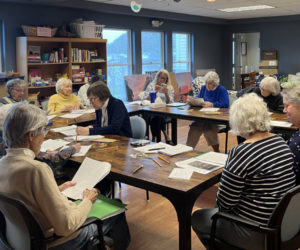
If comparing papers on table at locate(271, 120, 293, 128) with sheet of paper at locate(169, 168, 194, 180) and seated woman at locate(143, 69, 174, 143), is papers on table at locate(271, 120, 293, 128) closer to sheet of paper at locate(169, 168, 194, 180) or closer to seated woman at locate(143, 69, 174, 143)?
sheet of paper at locate(169, 168, 194, 180)

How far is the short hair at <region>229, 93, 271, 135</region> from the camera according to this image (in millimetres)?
1902

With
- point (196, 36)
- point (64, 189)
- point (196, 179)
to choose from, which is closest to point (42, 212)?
point (64, 189)

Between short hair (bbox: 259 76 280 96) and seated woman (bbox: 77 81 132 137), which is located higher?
short hair (bbox: 259 76 280 96)

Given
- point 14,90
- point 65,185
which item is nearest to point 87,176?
point 65,185

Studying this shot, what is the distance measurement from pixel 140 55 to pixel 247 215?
6962 millimetres

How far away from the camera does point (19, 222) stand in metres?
1.59

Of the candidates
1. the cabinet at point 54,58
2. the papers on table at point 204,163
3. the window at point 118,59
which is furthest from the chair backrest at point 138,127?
the window at point 118,59

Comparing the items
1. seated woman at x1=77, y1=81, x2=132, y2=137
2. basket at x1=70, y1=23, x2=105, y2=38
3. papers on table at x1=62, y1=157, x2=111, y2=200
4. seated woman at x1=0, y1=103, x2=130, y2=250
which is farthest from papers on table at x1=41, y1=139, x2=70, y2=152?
basket at x1=70, y1=23, x2=105, y2=38

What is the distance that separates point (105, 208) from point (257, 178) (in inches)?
33.4

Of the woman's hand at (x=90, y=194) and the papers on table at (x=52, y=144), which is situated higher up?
the papers on table at (x=52, y=144)

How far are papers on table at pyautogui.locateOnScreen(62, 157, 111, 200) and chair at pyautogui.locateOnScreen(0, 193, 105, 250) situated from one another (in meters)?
0.37

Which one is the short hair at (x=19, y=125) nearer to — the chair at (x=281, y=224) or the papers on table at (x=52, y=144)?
the chair at (x=281, y=224)

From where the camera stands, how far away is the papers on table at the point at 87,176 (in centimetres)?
209

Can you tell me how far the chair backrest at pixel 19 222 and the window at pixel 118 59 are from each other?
6454 millimetres
